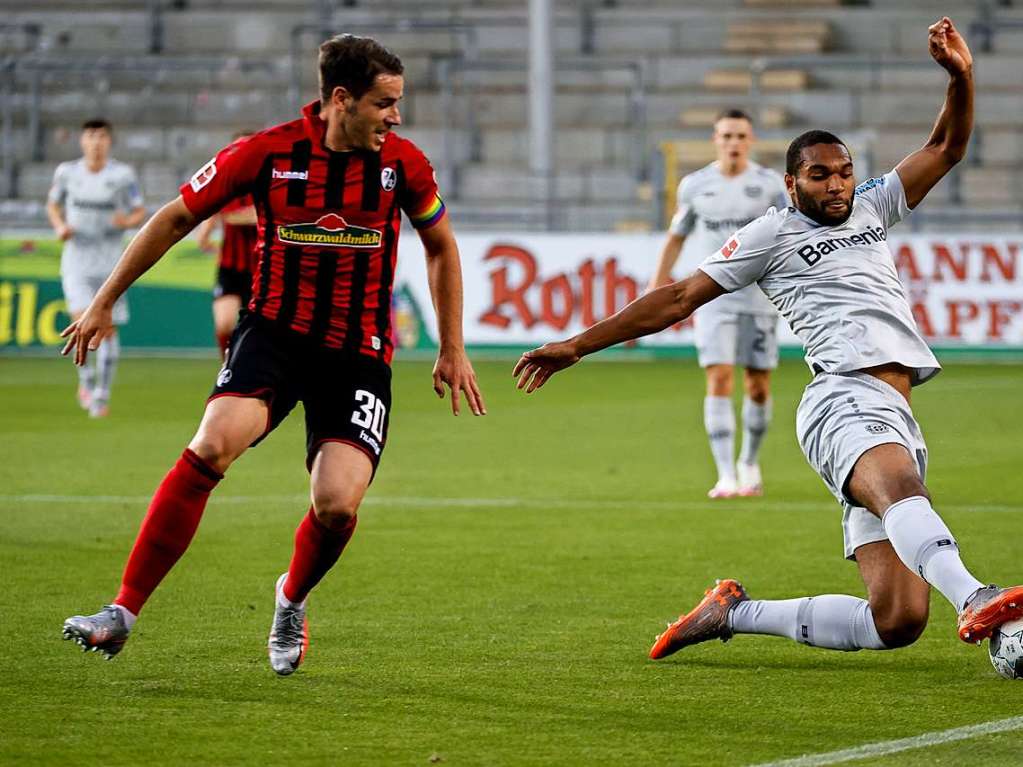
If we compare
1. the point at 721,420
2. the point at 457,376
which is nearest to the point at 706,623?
the point at 457,376

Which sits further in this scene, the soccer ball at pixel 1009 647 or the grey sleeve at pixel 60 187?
the grey sleeve at pixel 60 187

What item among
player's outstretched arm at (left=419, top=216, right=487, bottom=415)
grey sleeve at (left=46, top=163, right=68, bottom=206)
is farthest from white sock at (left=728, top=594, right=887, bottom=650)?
grey sleeve at (left=46, top=163, right=68, bottom=206)

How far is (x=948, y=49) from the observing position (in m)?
6.11

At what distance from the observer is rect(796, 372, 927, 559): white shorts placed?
5613mm

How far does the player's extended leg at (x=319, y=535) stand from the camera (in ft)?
19.2

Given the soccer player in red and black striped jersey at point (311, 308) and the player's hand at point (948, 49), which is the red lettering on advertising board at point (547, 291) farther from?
the soccer player in red and black striped jersey at point (311, 308)

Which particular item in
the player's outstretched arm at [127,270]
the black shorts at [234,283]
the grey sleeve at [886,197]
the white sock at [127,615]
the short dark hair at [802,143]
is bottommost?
the black shorts at [234,283]

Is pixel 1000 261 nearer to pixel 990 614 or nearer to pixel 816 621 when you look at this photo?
pixel 816 621

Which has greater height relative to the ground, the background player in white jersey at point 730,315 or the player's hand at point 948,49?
the player's hand at point 948,49

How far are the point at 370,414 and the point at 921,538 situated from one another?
5.93ft

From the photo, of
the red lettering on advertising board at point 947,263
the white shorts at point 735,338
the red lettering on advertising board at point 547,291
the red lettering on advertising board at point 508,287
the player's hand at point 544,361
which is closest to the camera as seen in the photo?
the player's hand at point 544,361

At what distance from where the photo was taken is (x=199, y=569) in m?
8.19

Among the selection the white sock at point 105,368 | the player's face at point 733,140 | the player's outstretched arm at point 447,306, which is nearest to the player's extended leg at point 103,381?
the white sock at point 105,368

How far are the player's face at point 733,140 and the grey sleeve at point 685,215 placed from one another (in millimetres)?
262
